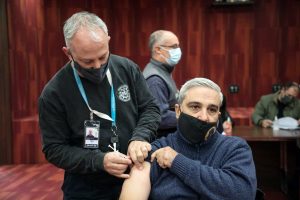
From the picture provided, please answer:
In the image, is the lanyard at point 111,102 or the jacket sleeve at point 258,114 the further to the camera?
the jacket sleeve at point 258,114

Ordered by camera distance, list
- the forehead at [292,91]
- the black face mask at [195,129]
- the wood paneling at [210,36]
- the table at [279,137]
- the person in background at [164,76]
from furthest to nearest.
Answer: the wood paneling at [210,36], the forehead at [292,91], the table at [279,137], the person in background at [164,76], the black face mask at [195,129]

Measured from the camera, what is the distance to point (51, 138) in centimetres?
158

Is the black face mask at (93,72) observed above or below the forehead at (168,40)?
below

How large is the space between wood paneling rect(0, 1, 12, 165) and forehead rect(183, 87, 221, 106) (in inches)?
160

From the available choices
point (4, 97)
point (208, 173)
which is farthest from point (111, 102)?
point (4, 97)

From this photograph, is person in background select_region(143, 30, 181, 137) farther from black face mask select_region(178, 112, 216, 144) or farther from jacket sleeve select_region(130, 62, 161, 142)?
black face mask select_region(178, 112, 216, 144)

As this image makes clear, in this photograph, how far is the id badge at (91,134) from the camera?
159 centimetres

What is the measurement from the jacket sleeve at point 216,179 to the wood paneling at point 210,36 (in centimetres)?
463

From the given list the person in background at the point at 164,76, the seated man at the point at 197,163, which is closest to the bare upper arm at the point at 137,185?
the seated man at the point at 197,163

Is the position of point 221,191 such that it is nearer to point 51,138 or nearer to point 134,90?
point 134,90

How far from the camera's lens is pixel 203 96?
63.7 inches

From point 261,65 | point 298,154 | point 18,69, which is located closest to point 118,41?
point 18,69

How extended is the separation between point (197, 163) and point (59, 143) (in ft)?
1.89

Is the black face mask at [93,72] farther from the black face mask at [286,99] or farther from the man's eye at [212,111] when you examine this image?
the black face mask at [286,99]
